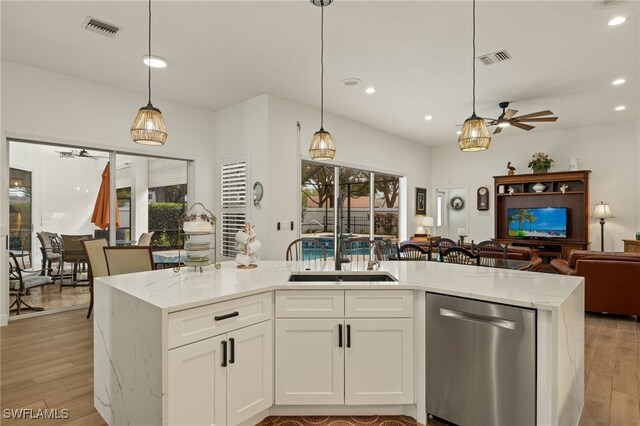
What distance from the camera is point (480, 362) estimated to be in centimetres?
191

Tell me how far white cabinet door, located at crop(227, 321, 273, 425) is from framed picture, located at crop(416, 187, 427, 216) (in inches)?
269

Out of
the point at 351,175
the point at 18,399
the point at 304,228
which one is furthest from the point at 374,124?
the point at 18,399

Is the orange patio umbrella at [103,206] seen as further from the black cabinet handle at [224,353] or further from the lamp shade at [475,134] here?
the lamp shade at [475,134]

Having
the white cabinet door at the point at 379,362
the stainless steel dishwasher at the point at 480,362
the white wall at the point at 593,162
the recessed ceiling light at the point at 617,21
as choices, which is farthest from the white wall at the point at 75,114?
the white wall at the point at 593,162

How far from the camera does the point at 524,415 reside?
1.76 meters

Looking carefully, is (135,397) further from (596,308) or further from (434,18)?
(596,308)

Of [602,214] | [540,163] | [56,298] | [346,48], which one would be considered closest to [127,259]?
[56,298]

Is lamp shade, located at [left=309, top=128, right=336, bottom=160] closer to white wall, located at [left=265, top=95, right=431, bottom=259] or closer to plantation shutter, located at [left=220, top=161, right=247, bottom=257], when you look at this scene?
white wall, located at [left=265, top=95, right=431, bottom=259]

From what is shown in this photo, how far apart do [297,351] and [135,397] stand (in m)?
0.90

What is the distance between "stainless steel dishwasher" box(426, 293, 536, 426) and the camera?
5.76 ft

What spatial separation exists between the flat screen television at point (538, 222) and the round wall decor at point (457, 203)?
1.09m

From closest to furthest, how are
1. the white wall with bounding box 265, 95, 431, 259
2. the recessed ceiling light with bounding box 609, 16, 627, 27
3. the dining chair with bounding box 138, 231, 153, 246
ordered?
the recessed ceiling light with bounding box 609, 16, 627, 27
the white wall with bounding box 265, 95, 431, 259
the dining chair with bounding box 138, 231, 153, 246

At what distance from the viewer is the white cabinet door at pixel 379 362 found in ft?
7.09

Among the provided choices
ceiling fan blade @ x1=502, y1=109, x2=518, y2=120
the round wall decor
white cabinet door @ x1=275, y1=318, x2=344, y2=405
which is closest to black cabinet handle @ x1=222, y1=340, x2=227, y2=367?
white cabinet door @ x1=275, y1=318, x2=344, y2=405
